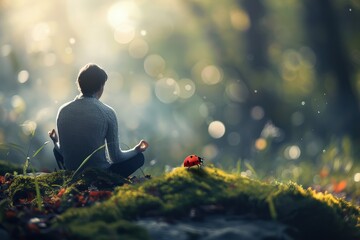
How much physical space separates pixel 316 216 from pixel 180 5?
1510 cm

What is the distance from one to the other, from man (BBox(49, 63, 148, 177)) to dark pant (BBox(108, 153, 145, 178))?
0.04ft

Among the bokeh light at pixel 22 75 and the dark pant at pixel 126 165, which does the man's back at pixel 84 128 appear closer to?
the dark pant at pixel 126 165

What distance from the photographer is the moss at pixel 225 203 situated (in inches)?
175

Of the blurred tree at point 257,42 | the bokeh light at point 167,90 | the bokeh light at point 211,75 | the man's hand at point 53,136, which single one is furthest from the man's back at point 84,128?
the bokeh light at point 211,75

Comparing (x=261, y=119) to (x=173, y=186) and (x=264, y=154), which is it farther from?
(x=173, y=186)

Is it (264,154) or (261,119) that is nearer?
(264,154)

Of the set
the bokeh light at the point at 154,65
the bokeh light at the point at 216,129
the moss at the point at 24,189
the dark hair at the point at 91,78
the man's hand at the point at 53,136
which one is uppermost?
the bokeh light at the point at 154,65

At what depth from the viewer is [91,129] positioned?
6.14 meters

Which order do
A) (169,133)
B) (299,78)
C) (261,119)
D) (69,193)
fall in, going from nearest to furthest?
(69,193) < (169,133) < (261,119) < (299,78)

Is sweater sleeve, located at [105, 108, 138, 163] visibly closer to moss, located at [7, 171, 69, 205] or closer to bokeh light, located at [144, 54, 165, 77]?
moss, located at [7, 171, 69, 205]

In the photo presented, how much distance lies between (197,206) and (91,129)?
6.56 ft

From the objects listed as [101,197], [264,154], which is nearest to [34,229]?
[101,197]

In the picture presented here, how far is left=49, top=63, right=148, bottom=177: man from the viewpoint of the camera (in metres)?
6.16

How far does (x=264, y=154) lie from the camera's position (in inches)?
458
